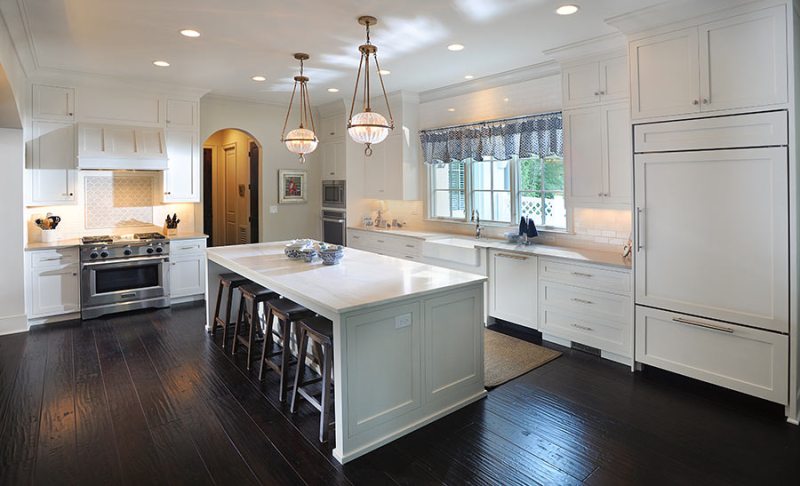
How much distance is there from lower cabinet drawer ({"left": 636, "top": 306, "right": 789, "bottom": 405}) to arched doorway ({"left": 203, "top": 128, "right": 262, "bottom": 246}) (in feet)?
18.1

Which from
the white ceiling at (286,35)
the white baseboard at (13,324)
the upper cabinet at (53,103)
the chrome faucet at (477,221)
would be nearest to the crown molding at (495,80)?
the white ceiling at (286,35)

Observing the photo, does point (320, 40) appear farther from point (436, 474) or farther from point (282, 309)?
point (436, 474)

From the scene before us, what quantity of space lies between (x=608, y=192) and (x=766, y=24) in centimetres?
161

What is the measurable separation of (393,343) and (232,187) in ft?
22.0

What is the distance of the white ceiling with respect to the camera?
328 cm

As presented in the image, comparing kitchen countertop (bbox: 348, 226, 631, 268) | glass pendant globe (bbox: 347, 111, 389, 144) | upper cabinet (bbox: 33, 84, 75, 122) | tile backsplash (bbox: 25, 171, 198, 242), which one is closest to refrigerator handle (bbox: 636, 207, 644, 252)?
kitchen countertop (bbox: 348, 226, 631, 268)

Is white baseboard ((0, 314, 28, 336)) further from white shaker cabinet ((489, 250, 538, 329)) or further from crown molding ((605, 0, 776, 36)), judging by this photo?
crown molding ((605, 0, 776, 36))

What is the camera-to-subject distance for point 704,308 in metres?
3.18

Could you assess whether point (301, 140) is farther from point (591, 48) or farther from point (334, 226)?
point (334, 226)

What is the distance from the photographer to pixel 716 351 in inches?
124

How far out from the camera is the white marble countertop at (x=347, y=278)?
8.72ft

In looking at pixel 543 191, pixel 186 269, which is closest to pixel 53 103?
pixel 186 269

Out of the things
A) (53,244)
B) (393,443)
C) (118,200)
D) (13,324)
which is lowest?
(393,443)

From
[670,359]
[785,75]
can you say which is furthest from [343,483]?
[785,75]
